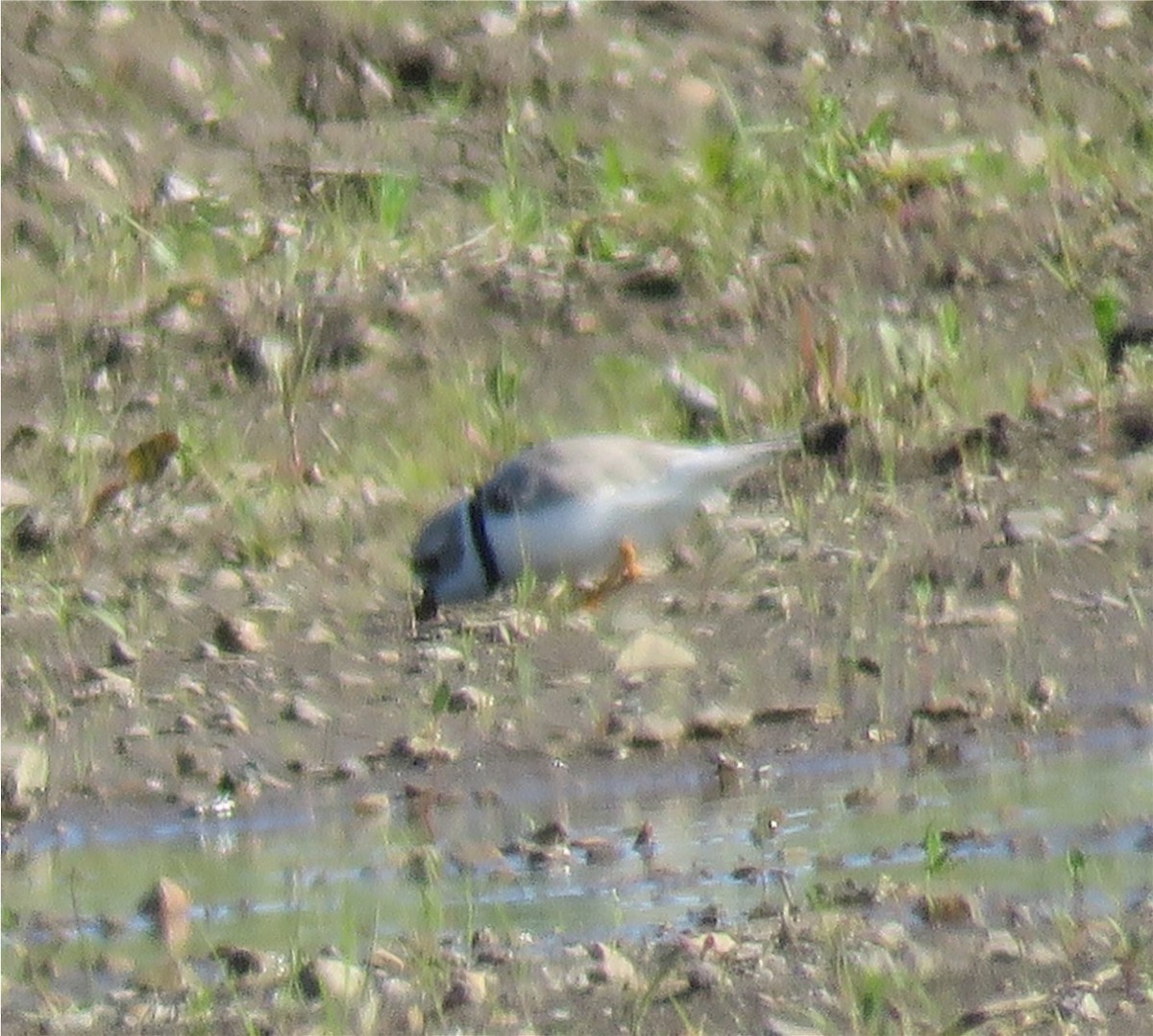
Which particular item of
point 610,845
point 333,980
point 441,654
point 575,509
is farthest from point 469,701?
point 333,980

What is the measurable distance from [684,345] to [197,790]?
8.56 feet

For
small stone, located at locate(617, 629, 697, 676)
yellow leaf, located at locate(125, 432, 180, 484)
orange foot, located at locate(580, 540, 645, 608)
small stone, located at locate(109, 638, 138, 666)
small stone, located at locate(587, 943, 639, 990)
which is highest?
yellow leaf, located at locate(125, 432, 180, 484)

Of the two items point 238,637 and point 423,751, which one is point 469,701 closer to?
point 423,751

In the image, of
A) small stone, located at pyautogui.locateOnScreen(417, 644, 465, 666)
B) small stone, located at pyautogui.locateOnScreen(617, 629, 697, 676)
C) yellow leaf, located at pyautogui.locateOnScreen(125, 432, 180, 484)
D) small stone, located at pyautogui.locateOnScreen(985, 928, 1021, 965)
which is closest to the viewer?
small stone, located at pyautogui.locateOnScreen(985, 928, 1021, 965)

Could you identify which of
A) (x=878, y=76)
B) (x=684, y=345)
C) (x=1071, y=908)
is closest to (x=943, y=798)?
(x=1071, y=908)

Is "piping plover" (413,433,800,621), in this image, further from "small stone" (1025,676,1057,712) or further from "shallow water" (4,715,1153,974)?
"small stone" (1025,676,1057,712)

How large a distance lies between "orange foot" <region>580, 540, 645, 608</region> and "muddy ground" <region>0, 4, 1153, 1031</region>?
0.07 m

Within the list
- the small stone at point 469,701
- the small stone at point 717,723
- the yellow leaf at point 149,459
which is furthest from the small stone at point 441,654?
the yellow leaf at point 149,459

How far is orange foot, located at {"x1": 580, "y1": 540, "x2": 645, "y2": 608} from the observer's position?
6.45 m

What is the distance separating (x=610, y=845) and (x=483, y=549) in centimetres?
182

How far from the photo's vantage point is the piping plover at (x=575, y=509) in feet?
21.4

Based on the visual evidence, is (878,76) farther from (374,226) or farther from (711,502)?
(711,502)

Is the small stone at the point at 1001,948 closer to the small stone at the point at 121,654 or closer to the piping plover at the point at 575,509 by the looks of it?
the piping plover at the point at 575,509

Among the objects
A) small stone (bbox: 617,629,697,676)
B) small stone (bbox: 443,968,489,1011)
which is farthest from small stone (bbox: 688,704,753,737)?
small stone (bbox: 443,968,489,1011)
